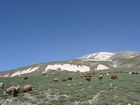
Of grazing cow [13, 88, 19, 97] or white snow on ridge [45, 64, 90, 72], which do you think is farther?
white snow on ridge [45, 64, 90, 72]

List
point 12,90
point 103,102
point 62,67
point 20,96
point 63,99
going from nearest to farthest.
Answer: point 103,102, point 63,99, point 20,96, point 12,90, point 62,67

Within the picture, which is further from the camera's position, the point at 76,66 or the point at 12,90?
the point at 76,66

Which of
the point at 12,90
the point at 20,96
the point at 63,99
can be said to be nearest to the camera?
the point at 63,99

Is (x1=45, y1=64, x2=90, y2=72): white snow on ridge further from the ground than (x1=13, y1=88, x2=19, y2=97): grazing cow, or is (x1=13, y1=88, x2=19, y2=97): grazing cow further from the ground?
(x1=45, y1=64, x2=90, y2=72): white snow on ridge

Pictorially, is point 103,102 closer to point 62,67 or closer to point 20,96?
point 20,96

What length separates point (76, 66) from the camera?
9300 cm

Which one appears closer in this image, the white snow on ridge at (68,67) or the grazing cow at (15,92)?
the grazing cow at (15,92)

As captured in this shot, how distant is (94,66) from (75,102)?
80.9m

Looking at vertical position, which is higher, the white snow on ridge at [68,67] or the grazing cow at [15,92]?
the white snow on ridge at [68,67]

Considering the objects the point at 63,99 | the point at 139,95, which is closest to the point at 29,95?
the point at 63,99

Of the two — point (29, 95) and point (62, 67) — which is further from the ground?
point (62, 67)

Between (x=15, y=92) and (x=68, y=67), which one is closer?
(x=15, y=92)

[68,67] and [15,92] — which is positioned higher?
[68,67]

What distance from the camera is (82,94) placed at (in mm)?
17797
